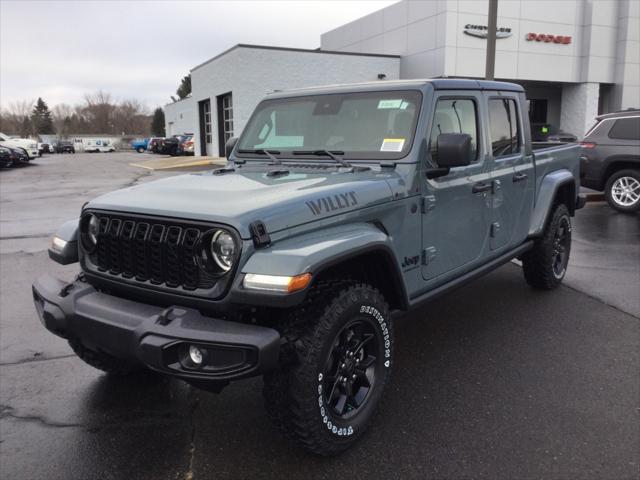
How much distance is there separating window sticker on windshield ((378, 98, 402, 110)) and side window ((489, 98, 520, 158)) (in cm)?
105

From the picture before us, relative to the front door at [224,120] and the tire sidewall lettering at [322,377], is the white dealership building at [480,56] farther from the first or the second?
the tire sidewall lettering at [322,377]

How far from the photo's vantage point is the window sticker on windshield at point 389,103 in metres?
3.69

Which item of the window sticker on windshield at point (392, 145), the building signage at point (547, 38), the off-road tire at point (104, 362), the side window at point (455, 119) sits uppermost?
the building signage at point (547, 38)

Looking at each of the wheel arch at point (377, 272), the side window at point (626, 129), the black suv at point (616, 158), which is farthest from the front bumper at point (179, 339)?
the side window at point (626, 129)

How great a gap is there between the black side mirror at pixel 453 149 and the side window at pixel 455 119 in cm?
21

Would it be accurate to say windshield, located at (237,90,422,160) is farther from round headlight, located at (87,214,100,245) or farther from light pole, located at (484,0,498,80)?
light pole, located at (484,0,498,80)

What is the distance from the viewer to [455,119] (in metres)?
3.96

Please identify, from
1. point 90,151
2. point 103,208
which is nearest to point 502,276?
point 103,208

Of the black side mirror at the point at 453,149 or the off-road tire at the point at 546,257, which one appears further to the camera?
the off-road tire at the point at 546,257

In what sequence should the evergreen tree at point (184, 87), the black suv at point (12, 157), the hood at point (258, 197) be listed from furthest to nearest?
1. the evergreen tree at point (184, 87)
2. the black suv at point (12, 157)
3. the hood at point (258, 197)

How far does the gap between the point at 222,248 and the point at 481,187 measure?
→ 7.45 ft

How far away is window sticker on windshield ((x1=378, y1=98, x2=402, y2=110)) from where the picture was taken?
145 inches

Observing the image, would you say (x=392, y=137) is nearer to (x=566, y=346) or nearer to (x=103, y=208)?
(x=103, y=208)

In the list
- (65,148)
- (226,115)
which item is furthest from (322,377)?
(65,148)
